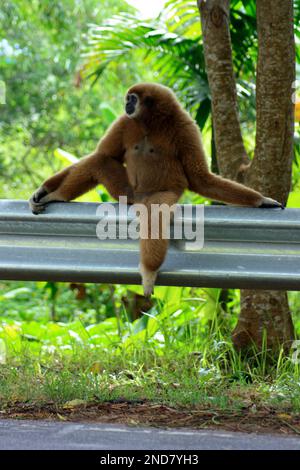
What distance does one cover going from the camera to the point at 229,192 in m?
4.44

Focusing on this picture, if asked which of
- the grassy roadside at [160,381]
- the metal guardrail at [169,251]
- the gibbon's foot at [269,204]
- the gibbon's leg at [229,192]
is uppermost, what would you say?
the gibbon's leg at [229,192]

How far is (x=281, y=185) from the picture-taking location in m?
5.30

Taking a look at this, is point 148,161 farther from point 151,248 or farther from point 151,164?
point 151,248

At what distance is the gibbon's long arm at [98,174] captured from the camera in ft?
15.4

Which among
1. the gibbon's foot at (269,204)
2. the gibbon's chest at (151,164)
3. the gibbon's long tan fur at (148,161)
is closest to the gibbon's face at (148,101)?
the gibbon's long tan fur at (148,161)

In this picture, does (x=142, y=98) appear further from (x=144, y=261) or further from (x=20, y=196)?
(x=20, y=196)

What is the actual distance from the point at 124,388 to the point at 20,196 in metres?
Answer: 10.3

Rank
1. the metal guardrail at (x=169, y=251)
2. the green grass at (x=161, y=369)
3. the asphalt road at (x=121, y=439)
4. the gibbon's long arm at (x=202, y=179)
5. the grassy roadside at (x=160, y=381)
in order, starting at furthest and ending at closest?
the gibbon's long arm at (x=202, y=179) → the green grass at (x=161, y=369) → the metal guardrail at (x=169, y=251) → the grassy roadside at (x=160, y=381) → the asphalt road at (x=121, y=439)

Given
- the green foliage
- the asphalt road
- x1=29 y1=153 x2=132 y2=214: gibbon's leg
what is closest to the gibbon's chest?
x1=29 y1=153 x2=132 y2=214: gibbon's leg

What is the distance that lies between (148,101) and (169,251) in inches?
43.2

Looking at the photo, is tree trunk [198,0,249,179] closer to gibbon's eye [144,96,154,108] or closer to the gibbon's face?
the gibbon's face

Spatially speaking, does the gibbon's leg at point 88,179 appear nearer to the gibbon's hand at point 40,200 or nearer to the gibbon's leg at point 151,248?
the gibbon's hand at point 40,200

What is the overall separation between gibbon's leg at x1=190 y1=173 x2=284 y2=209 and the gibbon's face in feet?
1.71

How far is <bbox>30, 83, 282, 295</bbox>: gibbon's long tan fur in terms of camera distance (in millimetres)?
4664
